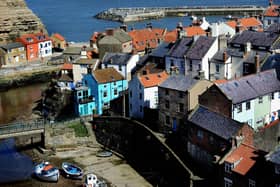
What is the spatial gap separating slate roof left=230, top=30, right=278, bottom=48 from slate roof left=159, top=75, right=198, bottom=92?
31.0 feet

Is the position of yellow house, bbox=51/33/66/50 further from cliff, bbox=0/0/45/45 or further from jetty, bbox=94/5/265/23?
jetty, bbox=94/5/265/23

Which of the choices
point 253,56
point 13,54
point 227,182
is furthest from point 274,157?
point 13,54

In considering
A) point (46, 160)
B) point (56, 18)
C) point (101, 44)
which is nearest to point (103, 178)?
point (46, 160)

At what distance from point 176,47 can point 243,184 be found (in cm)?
2476

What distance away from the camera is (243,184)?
3309 cm

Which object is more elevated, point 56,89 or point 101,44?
point 101,44

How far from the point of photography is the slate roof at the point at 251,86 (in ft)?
137

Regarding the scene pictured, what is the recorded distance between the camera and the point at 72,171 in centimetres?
4450

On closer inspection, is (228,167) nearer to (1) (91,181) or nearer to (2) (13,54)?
(1) (91,181)

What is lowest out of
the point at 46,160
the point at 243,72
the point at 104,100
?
the point at 46,160

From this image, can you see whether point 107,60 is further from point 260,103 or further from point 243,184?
point 243,184

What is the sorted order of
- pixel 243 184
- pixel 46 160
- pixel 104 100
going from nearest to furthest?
1. pixel 243 184
2. pixel 46 160
3. pixel 104 100

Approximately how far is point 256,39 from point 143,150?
16.8 meters

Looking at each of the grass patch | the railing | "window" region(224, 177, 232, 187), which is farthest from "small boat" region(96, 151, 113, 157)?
"window" region(224, 177, 232, 187)
